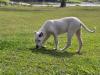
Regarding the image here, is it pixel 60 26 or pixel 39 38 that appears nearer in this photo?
pixel 39 38

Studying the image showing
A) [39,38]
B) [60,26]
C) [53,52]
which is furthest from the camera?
[60,26]

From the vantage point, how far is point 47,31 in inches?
643

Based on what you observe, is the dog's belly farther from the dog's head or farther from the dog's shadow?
the dog's shadow

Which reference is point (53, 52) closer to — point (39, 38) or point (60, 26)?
point (39, 38)

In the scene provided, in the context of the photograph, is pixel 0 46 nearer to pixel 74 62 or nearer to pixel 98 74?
pixel 74 62

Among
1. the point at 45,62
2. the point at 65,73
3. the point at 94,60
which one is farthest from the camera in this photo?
the point at 94,60

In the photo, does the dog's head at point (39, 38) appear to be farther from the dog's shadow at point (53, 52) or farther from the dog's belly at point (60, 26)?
the dog's belly at point (60, 26)

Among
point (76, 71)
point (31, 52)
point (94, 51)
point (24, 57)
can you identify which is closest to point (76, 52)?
point (94, 51)

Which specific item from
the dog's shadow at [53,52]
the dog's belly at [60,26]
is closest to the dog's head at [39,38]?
the dog's shadow at [53,52]

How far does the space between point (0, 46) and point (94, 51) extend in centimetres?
430

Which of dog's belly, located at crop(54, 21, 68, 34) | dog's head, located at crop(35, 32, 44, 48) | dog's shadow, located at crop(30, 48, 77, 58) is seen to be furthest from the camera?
dog's belly, located at crop(54, 21, 68, 34)

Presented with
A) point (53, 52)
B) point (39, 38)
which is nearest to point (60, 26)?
point (39, 38)

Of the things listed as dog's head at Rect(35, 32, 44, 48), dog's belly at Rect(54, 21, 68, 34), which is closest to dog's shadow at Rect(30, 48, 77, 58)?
dog's head at Rect(35, 32, 44, 48)

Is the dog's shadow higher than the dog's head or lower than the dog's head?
lower
